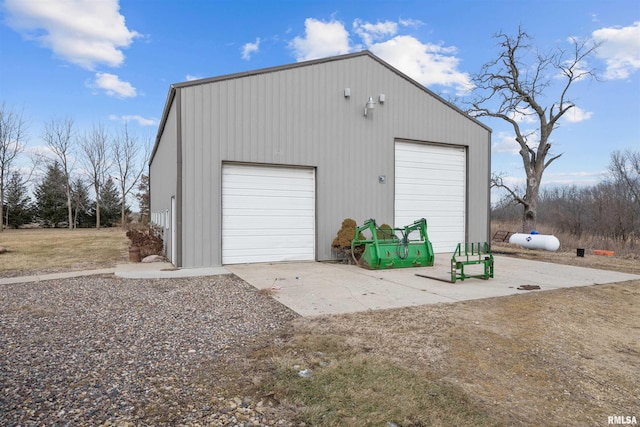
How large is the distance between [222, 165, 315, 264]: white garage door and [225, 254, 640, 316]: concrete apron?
1.26 feet

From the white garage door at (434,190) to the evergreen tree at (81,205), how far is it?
93.0 ft

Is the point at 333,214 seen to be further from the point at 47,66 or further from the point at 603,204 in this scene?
the point at 603,204

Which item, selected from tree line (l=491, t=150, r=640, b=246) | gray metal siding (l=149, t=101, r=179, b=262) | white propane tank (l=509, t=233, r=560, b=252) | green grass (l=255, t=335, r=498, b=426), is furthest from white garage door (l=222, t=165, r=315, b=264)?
tree line (l=491, t=150, r=640, b=246)

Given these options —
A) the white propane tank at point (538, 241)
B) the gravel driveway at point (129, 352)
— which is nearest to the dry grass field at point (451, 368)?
the gravel driveway at point (129, 352)

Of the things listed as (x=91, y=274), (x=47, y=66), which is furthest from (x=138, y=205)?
(x=91, y=274)

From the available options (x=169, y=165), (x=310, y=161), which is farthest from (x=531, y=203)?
(x=169, y=165)

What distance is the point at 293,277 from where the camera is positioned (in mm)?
7195

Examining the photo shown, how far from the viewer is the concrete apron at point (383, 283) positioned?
5188 mm

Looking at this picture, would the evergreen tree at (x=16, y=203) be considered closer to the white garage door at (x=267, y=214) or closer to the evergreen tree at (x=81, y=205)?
the evergreen tree at (x=81, y=205)

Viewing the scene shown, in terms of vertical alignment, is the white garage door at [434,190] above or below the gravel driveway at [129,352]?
above

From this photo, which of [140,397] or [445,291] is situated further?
[445,291]

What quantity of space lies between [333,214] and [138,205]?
2560 centimetres

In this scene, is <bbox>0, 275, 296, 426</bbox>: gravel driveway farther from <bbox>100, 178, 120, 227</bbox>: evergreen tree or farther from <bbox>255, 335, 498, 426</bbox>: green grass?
<bbox>100, 178, 120, 227</bbox>: evergreen tree

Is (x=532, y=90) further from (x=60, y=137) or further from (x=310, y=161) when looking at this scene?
(x=60, y=137)
